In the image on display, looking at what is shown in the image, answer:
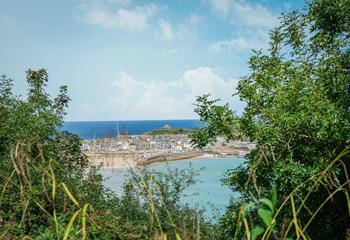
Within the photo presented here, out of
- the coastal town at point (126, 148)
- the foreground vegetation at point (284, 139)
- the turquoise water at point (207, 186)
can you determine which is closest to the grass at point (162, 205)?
A: the coastal town at point (126, 148)

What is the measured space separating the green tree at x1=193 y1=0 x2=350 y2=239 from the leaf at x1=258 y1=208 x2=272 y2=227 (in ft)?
16.9

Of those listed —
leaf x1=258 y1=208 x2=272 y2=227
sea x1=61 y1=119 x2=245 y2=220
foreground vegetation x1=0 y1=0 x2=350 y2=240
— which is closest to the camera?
leaf x1=258 y1=208 x2=272 y2=227

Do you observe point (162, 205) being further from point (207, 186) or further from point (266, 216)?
point (207, 186)

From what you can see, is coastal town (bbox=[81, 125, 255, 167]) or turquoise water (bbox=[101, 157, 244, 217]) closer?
coastal town (bbox=[81, 125, 255, 167])

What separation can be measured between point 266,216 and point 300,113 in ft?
21.6

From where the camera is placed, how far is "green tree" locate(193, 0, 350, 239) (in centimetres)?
699

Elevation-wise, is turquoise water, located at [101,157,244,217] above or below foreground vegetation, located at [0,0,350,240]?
below

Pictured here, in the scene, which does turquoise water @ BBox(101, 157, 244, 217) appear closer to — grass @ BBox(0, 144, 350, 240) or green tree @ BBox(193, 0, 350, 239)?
green tree @ BBox(193, 0, 350, 239)

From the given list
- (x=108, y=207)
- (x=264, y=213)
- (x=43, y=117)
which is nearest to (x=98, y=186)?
(x=108, y=207)

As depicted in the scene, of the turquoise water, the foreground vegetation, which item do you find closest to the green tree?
the foreground vegetation

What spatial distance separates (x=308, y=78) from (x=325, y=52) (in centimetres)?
109

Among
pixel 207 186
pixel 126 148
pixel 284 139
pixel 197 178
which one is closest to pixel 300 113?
pixel 284 139

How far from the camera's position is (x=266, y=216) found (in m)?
1.14

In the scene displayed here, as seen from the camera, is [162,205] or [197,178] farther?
[197,178]
